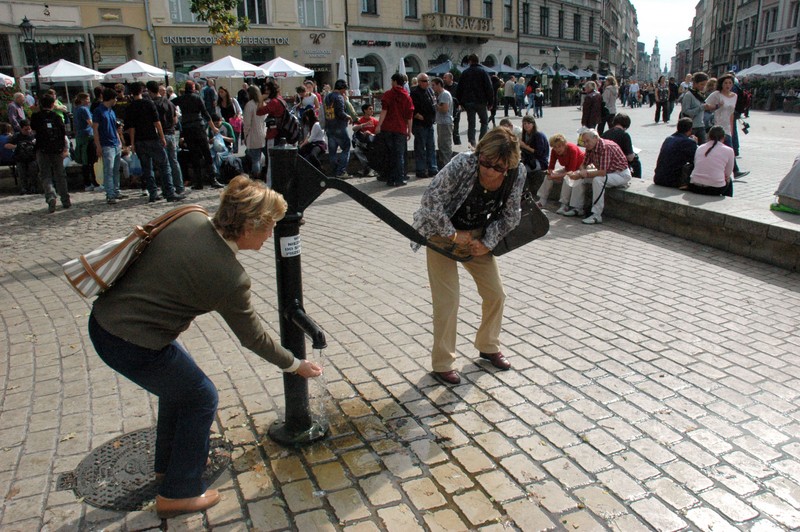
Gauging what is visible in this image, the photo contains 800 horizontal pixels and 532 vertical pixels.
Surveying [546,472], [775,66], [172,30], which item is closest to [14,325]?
[546,472]

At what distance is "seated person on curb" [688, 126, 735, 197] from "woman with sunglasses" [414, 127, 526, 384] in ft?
17.1

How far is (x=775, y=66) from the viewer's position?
120ft

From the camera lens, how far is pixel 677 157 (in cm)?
849

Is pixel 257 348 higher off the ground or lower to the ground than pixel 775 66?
lower

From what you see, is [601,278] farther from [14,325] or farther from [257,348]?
[14,325]

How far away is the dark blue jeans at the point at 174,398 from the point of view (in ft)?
8.04

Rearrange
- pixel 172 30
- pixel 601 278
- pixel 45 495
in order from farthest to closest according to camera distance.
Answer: pixel 172 30 < pixel 601 278 < pixel 45 495

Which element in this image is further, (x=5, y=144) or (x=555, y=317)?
(x=5, y=144)

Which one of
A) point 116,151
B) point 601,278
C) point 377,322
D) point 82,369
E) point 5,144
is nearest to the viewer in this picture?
point 82,369

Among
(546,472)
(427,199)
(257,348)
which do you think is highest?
(427,199)

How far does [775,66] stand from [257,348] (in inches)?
1677

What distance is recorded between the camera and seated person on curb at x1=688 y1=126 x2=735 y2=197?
792cm

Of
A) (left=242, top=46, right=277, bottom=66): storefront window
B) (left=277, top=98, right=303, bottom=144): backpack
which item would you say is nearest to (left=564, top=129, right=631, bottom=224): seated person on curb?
(left=277, top=98, right=303, bottom=144): backpack

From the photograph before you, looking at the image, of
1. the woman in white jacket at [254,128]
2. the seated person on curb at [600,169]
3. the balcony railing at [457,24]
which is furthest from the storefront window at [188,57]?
the seated person on curb at [600,169]
